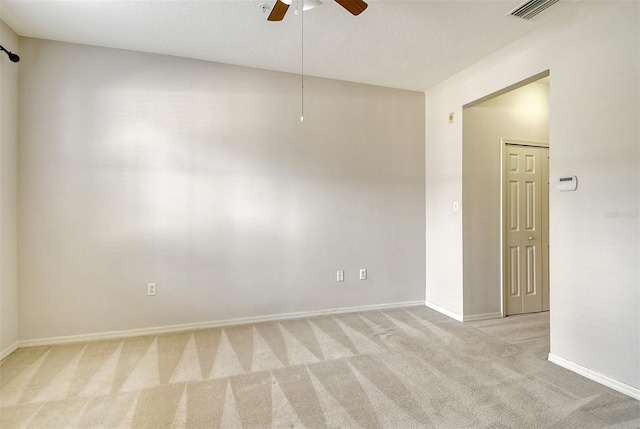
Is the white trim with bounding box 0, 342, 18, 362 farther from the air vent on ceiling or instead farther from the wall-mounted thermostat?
the air vent on ceiling

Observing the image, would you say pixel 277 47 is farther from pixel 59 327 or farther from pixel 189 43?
pixel 59 327

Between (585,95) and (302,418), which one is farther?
(585,95)

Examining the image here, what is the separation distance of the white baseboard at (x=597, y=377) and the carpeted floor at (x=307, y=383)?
2.2 inches

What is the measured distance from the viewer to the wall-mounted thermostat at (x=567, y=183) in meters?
2.33

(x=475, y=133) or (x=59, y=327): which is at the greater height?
(x=475, y=133)

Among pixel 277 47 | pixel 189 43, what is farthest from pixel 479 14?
pixel 189 43

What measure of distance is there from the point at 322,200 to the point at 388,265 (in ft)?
3.94

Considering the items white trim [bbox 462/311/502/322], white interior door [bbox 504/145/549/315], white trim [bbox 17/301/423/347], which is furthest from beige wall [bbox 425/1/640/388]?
white trim [bbox 17/301/423/347]

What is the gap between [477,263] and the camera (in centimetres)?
348

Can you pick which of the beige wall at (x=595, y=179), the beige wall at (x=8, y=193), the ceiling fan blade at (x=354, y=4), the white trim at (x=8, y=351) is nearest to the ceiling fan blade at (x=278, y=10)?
the ceiling fan blade at (x=354, y=4)

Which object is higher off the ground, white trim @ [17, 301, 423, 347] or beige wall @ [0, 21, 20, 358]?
beige wall @ [0, 21, 20, 358]

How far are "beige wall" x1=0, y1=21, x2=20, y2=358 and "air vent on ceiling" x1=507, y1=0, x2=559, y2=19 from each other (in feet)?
13.5

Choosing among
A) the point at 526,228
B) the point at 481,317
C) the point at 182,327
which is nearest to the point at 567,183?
the point at 526,228

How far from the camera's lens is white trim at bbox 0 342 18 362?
251cm
